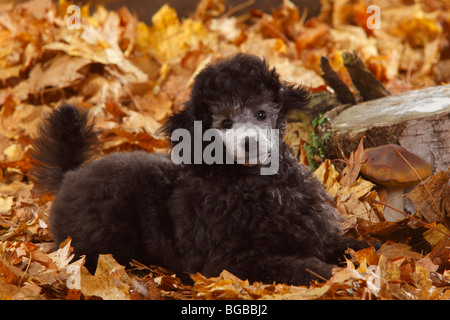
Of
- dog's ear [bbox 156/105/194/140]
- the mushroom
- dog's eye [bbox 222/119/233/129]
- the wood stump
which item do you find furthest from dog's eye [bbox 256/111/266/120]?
the wood stump

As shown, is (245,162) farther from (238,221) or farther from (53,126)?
(53,126)

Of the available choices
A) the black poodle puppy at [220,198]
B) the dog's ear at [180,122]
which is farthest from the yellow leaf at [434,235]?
the dog's ear at [180,122]

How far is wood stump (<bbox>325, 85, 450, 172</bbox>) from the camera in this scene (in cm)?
326

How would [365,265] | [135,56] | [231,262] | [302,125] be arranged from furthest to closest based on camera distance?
1. [135,56]
2. [302,125]
3. [231,262]
4. [365,265]

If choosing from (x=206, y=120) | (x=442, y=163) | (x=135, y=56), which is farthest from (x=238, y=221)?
(x=135, y=56)

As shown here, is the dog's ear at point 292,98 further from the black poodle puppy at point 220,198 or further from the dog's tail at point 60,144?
the dog's tail at point 60,144

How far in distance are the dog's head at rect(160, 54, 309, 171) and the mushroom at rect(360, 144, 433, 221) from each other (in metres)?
0.76

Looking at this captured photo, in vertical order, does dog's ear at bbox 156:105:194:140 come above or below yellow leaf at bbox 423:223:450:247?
above

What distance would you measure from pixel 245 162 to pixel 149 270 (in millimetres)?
850

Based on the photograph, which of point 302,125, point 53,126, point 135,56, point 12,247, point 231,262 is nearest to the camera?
point 231,262

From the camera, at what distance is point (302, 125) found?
163 inches

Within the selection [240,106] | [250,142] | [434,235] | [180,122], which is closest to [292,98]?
[240,106]

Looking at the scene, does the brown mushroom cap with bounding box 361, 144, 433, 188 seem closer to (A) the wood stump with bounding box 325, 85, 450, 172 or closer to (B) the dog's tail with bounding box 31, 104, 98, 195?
(A) the wood stump with bounding box 325, 85, 450, 172

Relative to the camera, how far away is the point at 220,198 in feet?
8.46
